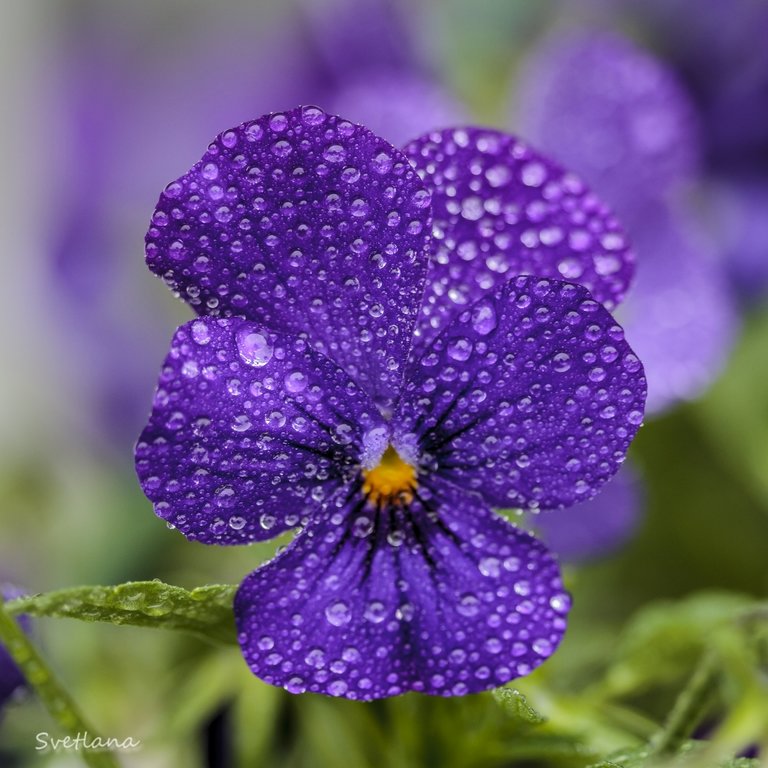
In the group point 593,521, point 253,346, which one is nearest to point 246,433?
point 253,346

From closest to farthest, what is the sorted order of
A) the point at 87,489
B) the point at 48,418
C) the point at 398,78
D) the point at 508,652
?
the point at 508,652 < the point at 398,78 < the point at 87,489 < the point at 48,418

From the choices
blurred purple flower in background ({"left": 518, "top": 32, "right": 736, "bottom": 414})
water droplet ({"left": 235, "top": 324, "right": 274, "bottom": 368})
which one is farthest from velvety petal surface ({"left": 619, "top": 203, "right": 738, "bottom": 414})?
water droplet ({"left": 235, "top": 324, "right": 274, "bottom": 368})

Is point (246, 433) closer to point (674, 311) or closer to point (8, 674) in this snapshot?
point (8, 674)

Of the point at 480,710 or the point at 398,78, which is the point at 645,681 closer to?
the point at 480,710

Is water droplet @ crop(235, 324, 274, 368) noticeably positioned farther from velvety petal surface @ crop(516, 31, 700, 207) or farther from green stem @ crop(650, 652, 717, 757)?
velvety petal surface @ crop(516, 31, 700, 207)

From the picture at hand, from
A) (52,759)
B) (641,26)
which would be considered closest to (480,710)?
(52,759)

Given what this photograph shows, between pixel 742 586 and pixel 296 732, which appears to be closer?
pixel 296 732

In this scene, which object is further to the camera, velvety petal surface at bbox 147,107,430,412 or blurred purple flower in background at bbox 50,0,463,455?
blurred purple flower in background at bbox 50,0,463,455
